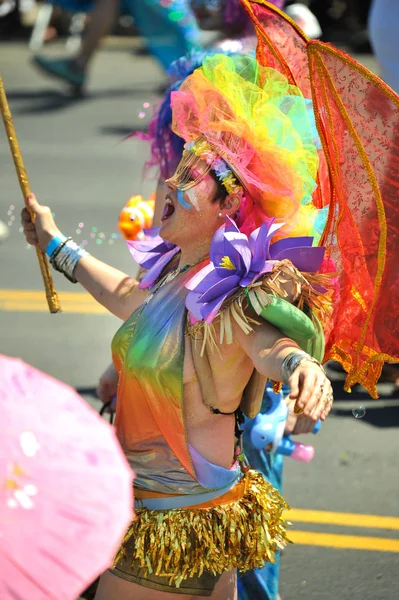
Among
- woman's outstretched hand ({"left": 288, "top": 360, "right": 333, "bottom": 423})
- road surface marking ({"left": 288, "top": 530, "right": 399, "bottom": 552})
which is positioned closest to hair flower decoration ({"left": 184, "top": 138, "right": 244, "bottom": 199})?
woman's outstretched hand ({"left": 288, "top": 360, "right": 333, "bottom": 423})

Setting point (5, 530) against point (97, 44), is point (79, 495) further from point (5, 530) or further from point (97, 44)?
point (97, 44)

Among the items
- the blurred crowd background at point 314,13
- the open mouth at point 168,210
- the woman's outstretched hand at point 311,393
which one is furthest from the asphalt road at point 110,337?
the blurred crowd background at point 314,13

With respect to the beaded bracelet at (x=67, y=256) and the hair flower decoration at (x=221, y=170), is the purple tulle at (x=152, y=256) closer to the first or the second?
the beaded bracelet at (x=67, y=256)

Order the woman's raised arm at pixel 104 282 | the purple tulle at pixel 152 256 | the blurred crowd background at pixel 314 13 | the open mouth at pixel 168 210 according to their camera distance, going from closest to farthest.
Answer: the open mouth at pixel 168 210
the purple tulle at pixel 152 256
the woman's raised arm at pixel 104 282
the blurred crowd background at pixel 314 13

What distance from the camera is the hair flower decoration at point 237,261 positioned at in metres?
2.62

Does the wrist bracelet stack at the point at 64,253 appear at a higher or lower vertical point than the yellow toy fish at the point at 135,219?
higher

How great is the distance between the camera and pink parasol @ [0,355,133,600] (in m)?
1.48

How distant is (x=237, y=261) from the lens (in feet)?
8.64

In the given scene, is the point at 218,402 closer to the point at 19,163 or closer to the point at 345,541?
the point at 19,163

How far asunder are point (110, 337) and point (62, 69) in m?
6.46

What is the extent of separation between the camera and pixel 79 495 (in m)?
1.55

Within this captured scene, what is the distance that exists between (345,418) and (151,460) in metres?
2.80

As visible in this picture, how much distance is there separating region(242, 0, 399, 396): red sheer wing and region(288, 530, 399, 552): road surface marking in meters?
1.75

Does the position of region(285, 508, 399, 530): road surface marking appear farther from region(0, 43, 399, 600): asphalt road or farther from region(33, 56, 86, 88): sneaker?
region(33, 56, 86, 88): sneaker
